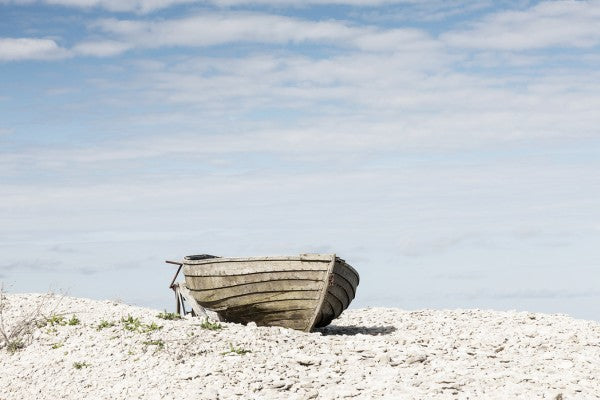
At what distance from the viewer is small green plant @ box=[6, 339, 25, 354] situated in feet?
A: 49.6

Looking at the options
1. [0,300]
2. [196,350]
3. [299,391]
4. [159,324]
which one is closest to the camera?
[299,391]

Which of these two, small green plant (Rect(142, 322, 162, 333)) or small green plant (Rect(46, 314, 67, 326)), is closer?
small green plant (Rect(142, 322, 162, 333))

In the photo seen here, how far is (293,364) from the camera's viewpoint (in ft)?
40.9

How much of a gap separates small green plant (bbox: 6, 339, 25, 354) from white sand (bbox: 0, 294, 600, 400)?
10 centimetres

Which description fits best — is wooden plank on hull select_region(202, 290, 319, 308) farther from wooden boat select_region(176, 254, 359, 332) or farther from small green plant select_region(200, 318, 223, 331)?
small green plant select_region(200, 318, 223, 331)

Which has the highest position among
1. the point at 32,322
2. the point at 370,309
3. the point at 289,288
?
the point at 289,288

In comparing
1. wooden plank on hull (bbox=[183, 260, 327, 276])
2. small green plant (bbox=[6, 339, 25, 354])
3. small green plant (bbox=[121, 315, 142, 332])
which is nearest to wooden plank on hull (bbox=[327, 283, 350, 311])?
wooden plank on hull (bbox=[183, 260, 327, 276])

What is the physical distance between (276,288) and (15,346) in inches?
204

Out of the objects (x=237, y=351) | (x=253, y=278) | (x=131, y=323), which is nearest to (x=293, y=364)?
(x=237, y=351)

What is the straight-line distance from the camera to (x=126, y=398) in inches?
473

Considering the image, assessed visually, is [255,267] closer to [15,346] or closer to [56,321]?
[56,321]

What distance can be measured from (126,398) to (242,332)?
112 inches

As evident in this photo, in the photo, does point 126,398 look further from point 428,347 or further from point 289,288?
point 428,347

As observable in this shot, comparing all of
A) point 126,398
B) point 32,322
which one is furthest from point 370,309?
point 126,398
